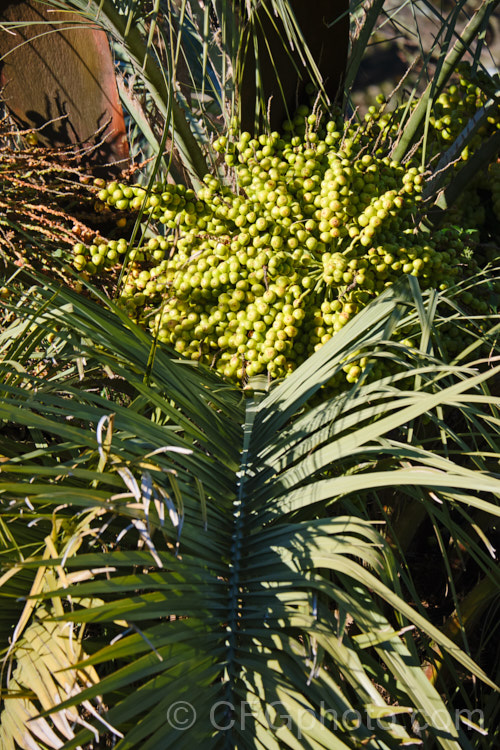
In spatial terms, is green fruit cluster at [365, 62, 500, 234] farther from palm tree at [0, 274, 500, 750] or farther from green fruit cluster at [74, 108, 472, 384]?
palm tree at [0, 274, 500, 750]

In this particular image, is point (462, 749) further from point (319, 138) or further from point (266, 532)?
point (319, 138)

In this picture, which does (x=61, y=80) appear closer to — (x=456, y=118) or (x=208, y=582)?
(x=456, y=118)

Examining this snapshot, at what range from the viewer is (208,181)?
1348mm

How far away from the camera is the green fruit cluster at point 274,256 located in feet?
3.98

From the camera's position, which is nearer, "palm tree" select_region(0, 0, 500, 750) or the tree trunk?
"palm tree" select_region(0, 0, 500, 750)

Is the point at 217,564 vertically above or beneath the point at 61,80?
beneath

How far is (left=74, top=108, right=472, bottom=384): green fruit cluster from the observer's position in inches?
47.8

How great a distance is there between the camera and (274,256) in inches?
46.8

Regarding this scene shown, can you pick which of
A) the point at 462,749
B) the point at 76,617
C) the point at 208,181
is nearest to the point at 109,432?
the point at 76,617

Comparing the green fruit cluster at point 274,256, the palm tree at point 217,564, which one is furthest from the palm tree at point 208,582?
the green fruit cluster at point 274,256

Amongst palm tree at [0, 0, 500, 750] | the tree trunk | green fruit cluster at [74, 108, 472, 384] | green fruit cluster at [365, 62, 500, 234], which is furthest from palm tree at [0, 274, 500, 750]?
the tree trunk

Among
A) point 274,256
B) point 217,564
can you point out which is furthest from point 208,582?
point 274,256

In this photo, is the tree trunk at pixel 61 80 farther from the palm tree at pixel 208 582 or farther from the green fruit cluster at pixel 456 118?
the palm tree at pixel 208 582

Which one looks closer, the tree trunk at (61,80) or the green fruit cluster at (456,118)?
the green fruit cluster at (456,118)
